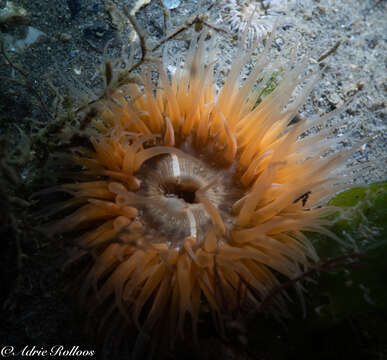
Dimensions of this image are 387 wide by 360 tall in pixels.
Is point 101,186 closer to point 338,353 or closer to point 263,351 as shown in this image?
point 263,351

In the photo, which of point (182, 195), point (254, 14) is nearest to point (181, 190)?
point (182, 195)

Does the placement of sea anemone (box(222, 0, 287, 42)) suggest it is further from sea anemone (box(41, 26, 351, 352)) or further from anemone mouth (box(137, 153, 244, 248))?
anemone mouth (box(137, 153, 244, 248))

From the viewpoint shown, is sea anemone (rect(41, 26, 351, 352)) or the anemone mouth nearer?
sea anemone (rect(41, 26, 351, 352))

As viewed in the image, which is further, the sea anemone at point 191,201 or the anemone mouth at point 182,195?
the anemone mouth at point 182,195

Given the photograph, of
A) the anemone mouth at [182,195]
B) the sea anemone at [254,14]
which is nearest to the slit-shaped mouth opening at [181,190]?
the anemone mouth at [182,195]

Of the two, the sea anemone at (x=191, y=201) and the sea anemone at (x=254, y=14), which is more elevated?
the sea anemone at (x=254, y=14)

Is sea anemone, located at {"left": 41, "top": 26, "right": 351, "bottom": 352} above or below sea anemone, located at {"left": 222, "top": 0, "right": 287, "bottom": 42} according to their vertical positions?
below

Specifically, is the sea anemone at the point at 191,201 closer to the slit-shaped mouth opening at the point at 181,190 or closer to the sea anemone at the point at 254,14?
the slit-shaped mouth opening at the point at 181,190

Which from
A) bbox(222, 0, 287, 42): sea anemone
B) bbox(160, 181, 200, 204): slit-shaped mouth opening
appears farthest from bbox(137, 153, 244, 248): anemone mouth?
bbox(222, 0, 287, 42): sea anemone

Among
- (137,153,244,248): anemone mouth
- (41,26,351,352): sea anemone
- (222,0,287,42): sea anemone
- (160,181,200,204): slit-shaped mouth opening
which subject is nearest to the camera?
(41,26,351,352): sea anemone
